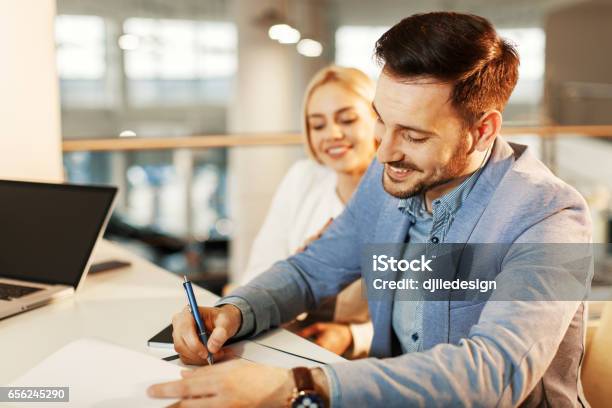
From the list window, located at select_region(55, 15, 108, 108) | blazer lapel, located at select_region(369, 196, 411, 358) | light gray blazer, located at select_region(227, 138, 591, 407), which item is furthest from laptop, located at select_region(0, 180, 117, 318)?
window, located at select_region(55, 15, 108, 108)

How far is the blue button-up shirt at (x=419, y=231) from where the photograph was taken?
1090 millimetres

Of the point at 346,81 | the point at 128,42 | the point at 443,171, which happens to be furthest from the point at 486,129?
the point at 128,42

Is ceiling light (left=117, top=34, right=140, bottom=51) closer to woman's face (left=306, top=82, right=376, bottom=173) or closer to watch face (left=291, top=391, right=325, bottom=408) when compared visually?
woman's face (left=306, top=82, right=376, bottom=173)

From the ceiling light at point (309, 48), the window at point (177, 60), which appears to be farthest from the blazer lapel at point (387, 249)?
the window at point (177, 60)

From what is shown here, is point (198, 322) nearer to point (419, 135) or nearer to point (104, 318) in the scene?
point (104, 318)

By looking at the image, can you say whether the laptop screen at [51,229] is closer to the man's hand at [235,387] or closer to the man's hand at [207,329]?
the man's hand at [207,329]

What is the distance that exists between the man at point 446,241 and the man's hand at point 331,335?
356mm

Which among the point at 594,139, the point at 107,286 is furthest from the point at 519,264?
the point at 594,139

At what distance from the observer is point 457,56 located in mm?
997

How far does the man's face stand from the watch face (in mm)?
436

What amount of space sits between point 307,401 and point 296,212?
3.82 ft

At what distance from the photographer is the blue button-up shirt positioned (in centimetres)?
109

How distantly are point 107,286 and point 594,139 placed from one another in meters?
7.31

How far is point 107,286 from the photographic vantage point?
139cm
